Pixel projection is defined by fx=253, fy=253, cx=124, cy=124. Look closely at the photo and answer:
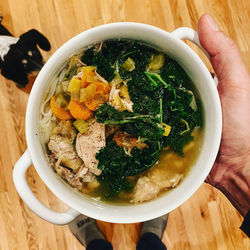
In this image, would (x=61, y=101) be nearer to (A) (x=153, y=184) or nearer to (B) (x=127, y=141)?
(B) (x=127, y=141)

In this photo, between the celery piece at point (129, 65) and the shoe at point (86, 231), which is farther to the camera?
the shoe at point (86, 231)

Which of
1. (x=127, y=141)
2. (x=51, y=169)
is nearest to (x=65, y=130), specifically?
(x=51, y=169)

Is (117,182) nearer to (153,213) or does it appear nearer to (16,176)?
(153,213)

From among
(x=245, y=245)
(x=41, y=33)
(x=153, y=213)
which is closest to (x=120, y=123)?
(x=153, y=213)

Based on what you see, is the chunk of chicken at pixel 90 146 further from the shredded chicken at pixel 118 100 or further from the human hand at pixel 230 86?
the human hand at pixel 230 86

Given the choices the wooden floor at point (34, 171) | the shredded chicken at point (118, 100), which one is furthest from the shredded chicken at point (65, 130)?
the wooden floor at point (34, 171)

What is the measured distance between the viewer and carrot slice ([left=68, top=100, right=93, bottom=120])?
3.58 ft

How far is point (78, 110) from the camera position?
3.59ft

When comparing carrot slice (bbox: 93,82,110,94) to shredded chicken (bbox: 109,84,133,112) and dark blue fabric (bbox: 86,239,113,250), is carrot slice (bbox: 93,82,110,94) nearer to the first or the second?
shredded chicken (bbox: 109,84,133,112)

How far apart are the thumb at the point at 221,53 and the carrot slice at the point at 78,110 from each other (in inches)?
25.6

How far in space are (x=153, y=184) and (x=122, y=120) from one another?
34 centimetres

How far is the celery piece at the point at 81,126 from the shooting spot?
44.5 inches

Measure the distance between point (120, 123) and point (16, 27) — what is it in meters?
1.29

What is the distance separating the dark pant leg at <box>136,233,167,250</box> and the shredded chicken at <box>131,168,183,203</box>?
36.1 inches
